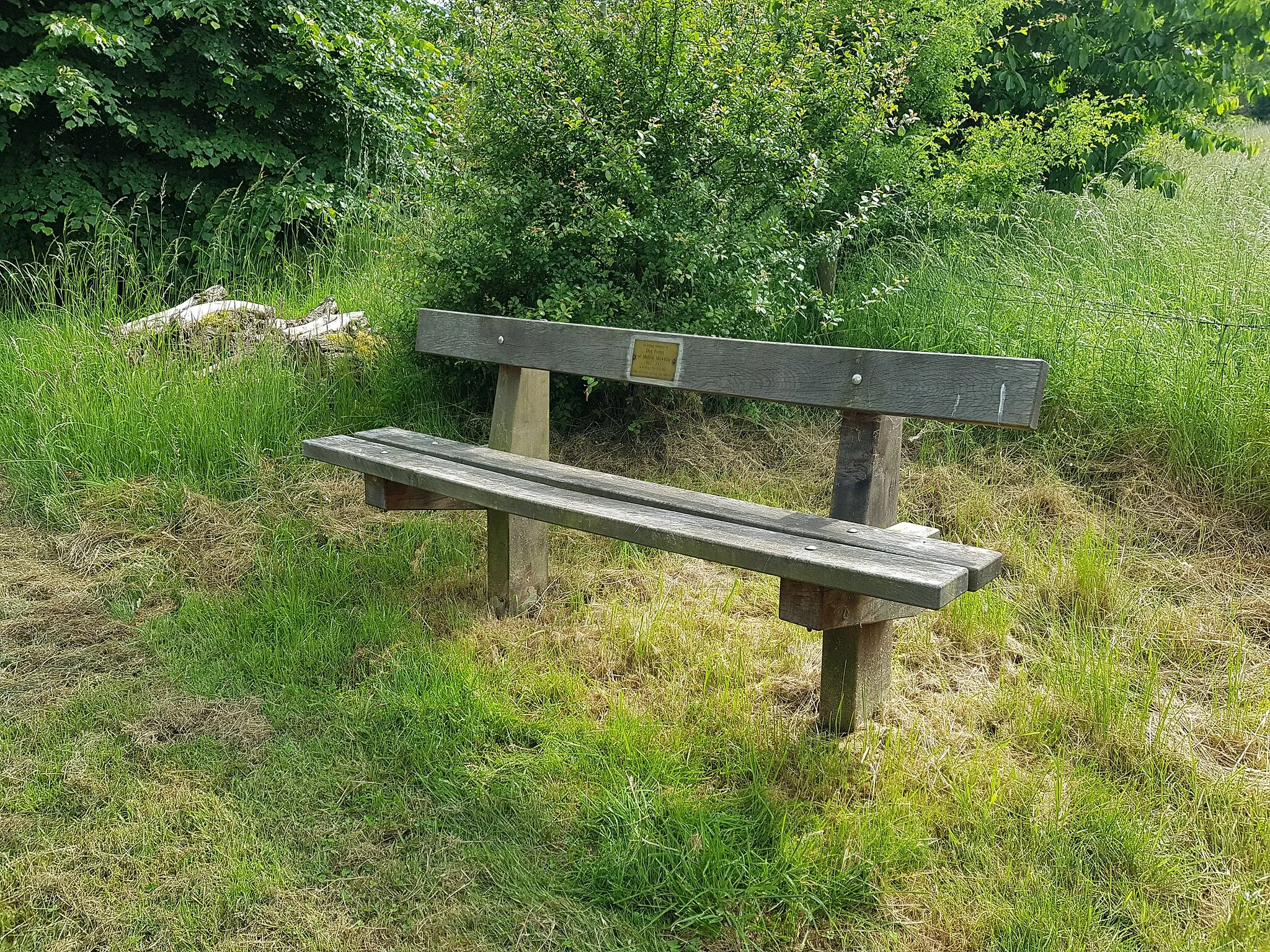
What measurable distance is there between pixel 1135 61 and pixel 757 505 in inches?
228

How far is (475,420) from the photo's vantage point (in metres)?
4.91

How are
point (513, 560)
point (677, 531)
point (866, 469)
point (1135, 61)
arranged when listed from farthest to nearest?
1. point (1135, 61)
2. point (513, 560)
3. point (866, 469)
4. point (677, 531)

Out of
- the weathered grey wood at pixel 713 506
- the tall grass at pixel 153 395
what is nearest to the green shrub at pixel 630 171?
the tall grass at pixel 153 395

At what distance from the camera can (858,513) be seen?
263 cm

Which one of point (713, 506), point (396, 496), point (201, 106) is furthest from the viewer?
point (201, 106)

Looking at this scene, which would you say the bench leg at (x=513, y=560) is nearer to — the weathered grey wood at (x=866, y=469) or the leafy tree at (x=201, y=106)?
the weathered grey wood at (x=866, y=469)

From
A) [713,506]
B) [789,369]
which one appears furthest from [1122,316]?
[713,506]

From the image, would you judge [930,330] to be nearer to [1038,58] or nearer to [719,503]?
[719,503]

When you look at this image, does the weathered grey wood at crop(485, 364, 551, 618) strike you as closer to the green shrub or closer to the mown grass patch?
the mown grass patch

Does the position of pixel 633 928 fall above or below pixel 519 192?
below

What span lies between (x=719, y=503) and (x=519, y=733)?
862 millimetres

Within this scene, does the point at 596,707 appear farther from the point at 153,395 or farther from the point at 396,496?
the point at 153,395

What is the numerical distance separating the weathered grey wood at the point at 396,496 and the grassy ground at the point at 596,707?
1.29ft

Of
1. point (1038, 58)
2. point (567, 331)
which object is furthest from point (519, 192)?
point (1038, 58)
